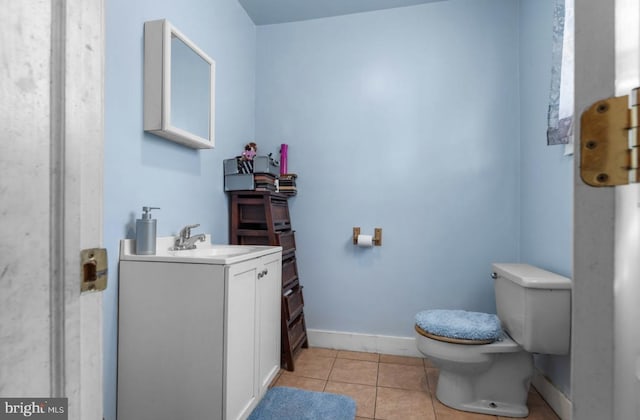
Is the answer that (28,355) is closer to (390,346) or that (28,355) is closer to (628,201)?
(628,201)

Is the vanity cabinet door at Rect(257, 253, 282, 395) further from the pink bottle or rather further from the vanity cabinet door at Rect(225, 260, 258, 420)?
the pink bottle

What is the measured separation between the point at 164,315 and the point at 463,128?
85.7 inches

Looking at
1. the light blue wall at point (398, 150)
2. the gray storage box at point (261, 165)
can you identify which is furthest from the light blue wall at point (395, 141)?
the gray storage box at point (261, 165)

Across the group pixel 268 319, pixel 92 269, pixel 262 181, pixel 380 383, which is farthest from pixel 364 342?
pixel 92 269

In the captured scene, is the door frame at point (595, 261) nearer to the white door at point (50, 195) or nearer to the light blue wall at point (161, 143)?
the white door at point (50, 195)

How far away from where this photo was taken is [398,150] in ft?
7.83

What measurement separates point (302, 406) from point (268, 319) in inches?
18.8

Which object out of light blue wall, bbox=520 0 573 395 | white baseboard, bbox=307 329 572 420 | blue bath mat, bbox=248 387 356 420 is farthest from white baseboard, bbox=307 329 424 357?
light blue wall, bbox=520 0 573 395

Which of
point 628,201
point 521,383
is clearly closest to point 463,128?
point 521,383

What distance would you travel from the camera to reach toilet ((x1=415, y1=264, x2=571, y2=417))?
155cm

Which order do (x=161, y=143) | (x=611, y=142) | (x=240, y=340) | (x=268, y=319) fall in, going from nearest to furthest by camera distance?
(x=611, y=142), (x=240, y=340), (x=161, y=143), (x=268, y=319)

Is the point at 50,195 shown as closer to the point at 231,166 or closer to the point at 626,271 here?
the point at 626,271

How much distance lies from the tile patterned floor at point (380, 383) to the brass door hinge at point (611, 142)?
1653mm

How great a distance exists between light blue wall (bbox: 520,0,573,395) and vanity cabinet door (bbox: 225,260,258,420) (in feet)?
5.12
